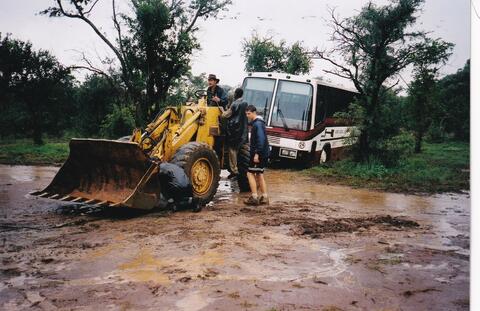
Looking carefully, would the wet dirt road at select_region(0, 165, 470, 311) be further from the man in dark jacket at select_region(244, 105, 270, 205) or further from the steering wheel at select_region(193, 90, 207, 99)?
the steering wheel at select_region(193, 90, 207, 99)

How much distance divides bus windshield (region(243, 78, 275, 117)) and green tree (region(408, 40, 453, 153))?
3.49 m

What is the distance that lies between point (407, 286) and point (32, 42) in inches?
182

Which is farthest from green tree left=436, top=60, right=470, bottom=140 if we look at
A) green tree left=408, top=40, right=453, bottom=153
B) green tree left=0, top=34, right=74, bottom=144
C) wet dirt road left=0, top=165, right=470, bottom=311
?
green tree left=0, top=34, right=74, bottom=144

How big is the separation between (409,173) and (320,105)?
9.89 ft

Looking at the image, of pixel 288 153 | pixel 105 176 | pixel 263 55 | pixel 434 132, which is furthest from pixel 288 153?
pixel 263 55

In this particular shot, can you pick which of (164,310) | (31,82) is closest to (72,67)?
(31,82)

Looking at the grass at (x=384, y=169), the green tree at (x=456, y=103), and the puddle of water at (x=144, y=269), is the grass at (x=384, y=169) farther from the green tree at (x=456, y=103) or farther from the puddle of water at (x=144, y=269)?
the puddle of water at (x=144, y=269)

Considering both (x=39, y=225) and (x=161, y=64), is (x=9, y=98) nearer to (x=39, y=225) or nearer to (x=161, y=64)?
(x=39, y=225)

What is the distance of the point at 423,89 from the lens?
8617 millimetres

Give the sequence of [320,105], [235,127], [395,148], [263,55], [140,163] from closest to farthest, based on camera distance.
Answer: [140,163] < [235,127] < [395,148] < [320,105] < [263,55]

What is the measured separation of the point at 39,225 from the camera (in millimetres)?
4367

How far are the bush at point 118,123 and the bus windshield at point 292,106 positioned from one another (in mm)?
4245

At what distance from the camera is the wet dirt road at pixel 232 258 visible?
8.82ft

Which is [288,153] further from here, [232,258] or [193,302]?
[193,302]
